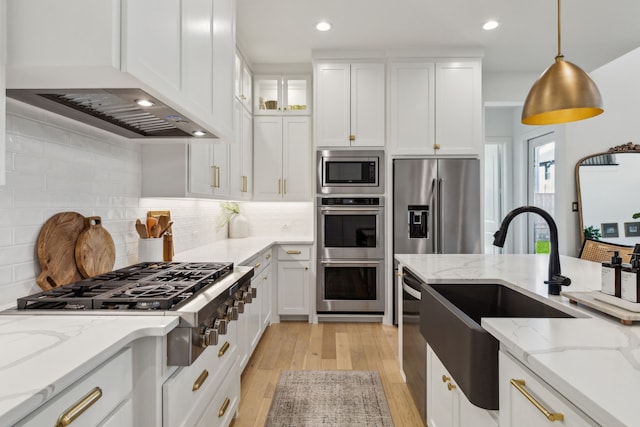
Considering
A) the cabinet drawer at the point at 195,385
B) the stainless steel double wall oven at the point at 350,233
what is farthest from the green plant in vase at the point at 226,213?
the cabinet drawer at the point at 195,385

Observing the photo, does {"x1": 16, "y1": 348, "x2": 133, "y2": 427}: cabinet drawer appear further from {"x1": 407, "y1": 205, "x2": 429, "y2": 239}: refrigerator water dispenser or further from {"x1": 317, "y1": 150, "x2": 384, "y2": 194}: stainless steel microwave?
{"x1": 407, "y1": 205, "x2": 429, "y2": 239}: refrigerator water dispenser

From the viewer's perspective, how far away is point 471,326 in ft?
3.86

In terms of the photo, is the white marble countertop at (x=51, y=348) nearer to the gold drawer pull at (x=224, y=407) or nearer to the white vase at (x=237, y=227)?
the gold drawer pull at (x=224, y=407)

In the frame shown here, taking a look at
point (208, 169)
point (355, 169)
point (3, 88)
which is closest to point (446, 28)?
point (355, 169)

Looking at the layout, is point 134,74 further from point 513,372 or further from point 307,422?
point 307,422

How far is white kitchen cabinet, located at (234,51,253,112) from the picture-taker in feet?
11.7

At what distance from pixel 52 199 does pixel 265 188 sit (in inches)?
105

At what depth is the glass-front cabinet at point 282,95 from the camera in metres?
4.14

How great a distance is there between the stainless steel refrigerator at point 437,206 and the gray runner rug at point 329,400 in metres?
1.52

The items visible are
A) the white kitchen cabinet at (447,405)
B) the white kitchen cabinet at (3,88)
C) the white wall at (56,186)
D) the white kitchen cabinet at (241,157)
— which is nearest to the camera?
the white kitchen cabinet at (3,88)

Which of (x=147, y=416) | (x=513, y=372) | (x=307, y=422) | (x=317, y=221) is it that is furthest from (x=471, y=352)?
(x=317, y=221)

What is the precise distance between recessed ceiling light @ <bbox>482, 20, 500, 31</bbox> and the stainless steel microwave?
4.72ft

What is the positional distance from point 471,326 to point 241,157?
9.69 feet

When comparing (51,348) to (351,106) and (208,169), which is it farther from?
(351,106)
